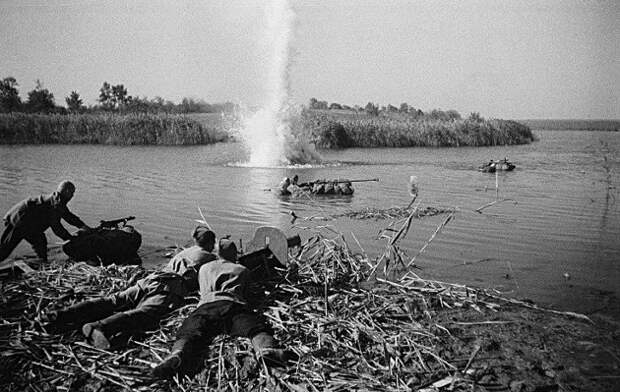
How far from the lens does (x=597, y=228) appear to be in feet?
43.5

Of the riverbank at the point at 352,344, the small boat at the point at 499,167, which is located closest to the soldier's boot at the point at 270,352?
the riverbank at the point at 352,344

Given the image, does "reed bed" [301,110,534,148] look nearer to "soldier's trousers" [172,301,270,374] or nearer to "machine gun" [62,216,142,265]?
"machine gun" [62,216,142,265]

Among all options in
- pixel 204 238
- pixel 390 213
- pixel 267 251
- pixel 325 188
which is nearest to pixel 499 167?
pixel 325 188

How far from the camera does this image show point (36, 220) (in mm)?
9305

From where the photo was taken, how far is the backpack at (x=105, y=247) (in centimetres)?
902

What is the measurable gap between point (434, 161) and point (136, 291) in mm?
30422

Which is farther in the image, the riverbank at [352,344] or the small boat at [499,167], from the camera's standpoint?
the small boat at [499,167]

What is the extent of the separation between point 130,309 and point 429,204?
1254 cm

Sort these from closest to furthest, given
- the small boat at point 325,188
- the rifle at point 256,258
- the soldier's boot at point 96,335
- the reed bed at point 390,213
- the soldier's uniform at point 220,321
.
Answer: the soldier's uniform at point 220,321, the soldier's boot at point 96,335, the rifle at point 256,258, the reed bed at point 390,213, the small boat at point 325,188

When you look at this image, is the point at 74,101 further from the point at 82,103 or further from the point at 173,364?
the point at 173,364

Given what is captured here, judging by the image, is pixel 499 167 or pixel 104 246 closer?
pixel 104 246

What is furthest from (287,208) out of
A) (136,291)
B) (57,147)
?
(57,147)

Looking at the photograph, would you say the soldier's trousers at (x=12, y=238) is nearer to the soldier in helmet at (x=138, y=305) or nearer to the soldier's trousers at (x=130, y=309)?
the soldier in helmet at (x=138, y=305)

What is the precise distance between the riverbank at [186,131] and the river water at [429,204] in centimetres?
1006
